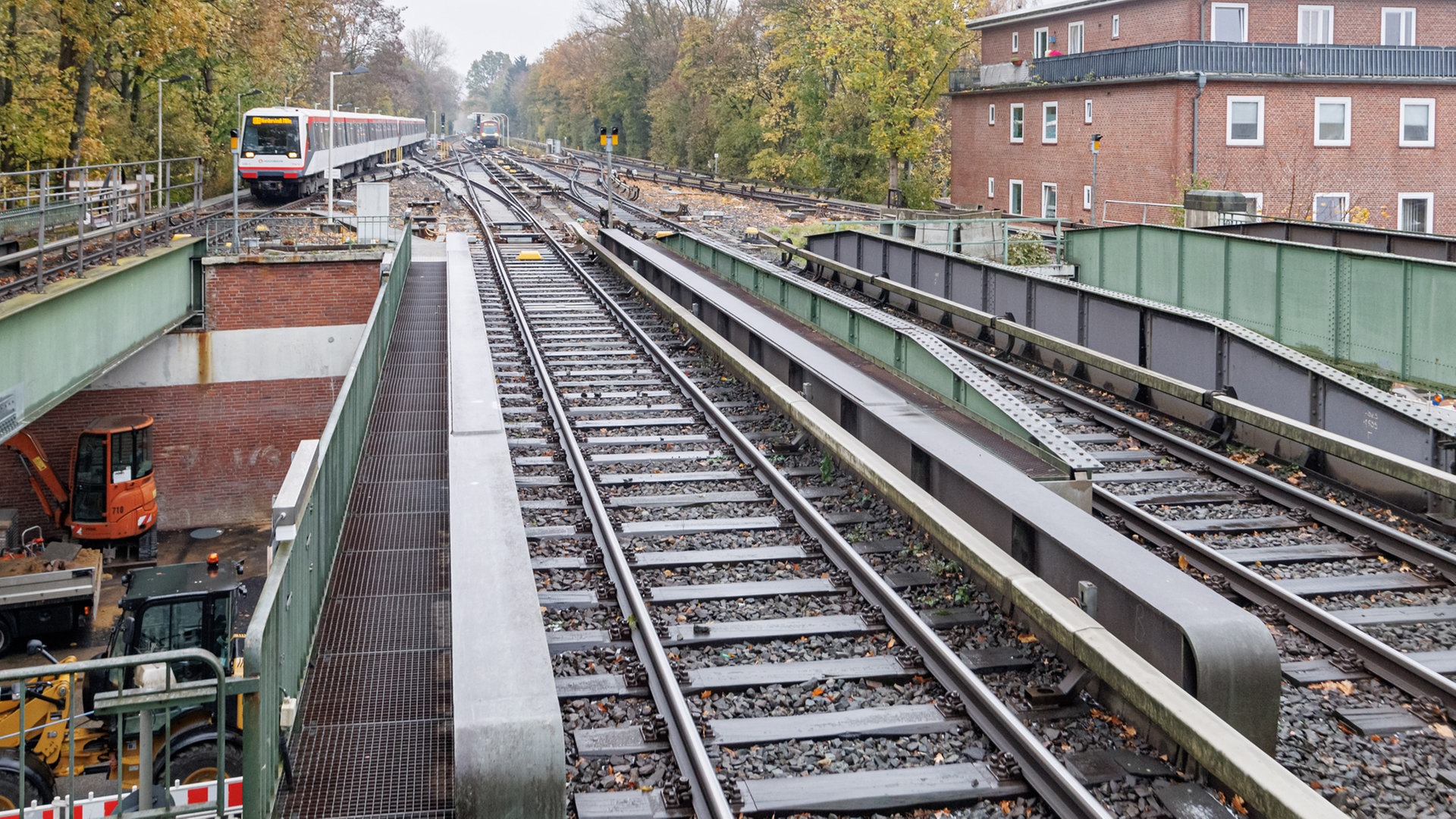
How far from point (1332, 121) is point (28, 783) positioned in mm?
34660

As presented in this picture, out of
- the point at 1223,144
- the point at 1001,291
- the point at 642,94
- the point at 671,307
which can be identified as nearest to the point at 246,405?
the point at 671,307

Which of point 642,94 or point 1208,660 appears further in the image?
point 642,94

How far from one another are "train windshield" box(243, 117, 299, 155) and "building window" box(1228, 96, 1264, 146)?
93.5 ft

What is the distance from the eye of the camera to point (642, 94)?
309 feet

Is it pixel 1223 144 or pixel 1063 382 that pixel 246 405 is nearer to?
pixel 1063 382

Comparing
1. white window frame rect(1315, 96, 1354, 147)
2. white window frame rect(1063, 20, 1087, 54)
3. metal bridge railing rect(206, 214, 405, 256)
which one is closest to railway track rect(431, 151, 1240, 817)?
metal bridge railing rect(206, 214, 405, 256)

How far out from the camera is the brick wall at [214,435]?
2784cm

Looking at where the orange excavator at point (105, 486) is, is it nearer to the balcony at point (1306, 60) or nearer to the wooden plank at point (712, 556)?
the wooden plank at point (712, 556)

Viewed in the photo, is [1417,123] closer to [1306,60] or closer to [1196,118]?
[1306,60]

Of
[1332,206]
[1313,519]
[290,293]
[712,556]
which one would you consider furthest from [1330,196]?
[712,556]

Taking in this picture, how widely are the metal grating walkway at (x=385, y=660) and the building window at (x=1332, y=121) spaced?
29.8 m

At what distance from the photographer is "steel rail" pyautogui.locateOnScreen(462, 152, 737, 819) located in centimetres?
671

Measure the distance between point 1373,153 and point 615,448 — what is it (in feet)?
95.8

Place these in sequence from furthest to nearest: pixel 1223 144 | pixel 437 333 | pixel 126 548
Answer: pixel 1223 144 → pixel 126 548 → pixel 437 333
